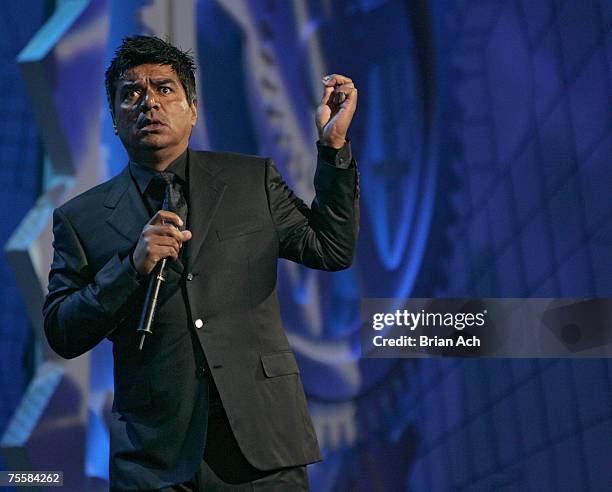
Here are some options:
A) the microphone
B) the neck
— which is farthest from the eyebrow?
the microphone

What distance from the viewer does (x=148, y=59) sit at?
1.70 metres

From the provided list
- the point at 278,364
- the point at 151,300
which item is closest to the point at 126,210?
the point at 151,300

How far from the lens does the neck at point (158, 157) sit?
1676 millimetres

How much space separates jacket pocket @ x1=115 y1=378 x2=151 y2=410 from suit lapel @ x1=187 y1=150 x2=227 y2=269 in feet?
0.76

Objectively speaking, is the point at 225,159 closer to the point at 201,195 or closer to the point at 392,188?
the point at 201,195

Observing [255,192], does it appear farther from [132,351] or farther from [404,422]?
[404,422]

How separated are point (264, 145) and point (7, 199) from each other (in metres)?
1.11

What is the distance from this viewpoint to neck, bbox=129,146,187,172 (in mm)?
1676

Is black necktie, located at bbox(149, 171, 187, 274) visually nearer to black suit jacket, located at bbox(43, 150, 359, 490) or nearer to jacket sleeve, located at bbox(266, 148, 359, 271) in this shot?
black suit jacket, located at bbox(43, 150, 359, 490)

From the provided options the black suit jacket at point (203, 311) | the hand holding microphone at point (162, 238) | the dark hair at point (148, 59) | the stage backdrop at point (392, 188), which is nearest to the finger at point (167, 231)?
the hand holding microphone at point (162, 238)

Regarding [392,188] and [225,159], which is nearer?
[225,159]

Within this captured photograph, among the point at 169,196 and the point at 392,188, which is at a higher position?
the point at 392,188

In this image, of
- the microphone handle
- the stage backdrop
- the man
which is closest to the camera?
the microphone handle

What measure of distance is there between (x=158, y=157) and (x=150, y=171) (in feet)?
0.13
